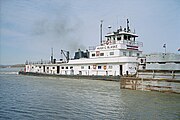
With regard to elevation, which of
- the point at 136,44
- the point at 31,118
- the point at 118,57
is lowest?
the point at 31,118

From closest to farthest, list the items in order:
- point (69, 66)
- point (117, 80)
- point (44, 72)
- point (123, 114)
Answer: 1. point (123, 114)
2. point (117, 80)
3. point (69, 66)
4. point (44, 72)

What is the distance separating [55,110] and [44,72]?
33271 mm

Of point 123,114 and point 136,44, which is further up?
point 136,44

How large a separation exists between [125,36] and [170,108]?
19740mm

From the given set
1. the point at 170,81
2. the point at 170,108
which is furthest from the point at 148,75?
the point at 170,108

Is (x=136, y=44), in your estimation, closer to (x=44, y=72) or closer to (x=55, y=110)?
(x=44, y=72)

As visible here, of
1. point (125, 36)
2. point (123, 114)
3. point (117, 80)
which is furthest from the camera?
point (125, 36)

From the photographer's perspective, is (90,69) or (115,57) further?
(90,69)

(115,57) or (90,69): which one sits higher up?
(115,57)

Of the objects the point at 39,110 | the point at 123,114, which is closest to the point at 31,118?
the point at 39,110

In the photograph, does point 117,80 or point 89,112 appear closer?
point 89,112

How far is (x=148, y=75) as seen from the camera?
1714 centimetres

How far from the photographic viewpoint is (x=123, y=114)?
32.2 feet

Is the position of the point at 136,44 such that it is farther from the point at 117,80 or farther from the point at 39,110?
the point at 39,110
